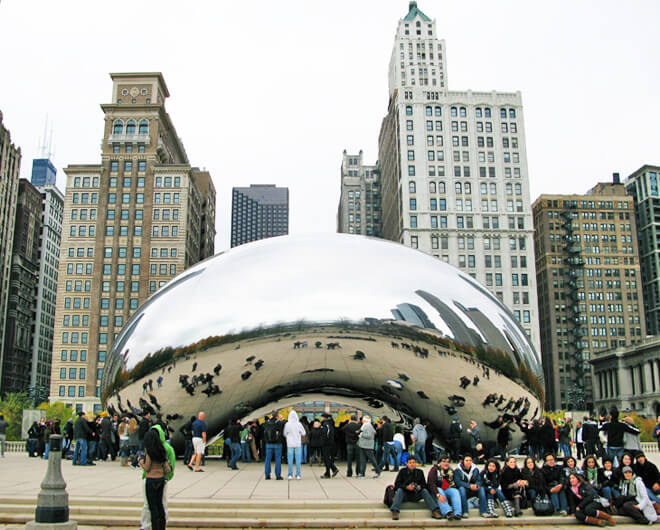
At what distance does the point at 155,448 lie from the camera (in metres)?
7.99

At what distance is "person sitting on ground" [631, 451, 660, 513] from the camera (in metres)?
11.0

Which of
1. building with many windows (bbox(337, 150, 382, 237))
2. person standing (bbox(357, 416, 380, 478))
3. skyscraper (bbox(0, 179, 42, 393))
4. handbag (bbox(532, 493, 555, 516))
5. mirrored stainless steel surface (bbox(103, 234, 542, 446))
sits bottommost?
handbag (bbox(532, 493, 555, 516))

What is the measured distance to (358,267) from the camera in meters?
15.1

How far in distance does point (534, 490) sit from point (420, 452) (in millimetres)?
5137

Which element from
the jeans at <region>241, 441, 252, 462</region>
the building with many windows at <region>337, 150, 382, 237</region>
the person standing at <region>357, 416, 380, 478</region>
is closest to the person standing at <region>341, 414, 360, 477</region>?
the person standing at <region>357, 416, 380, 478</region>

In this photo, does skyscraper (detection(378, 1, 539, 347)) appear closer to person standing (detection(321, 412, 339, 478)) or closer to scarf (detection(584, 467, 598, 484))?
person standing (detection(321, 412, 339, 478))

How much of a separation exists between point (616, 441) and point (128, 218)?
92.7 metres

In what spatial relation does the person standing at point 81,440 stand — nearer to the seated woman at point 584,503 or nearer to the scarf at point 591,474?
the seated woman at point 584,503

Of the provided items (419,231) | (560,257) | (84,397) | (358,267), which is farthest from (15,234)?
(358,267)

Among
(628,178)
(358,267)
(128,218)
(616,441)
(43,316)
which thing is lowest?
(616,441)

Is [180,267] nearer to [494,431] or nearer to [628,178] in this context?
[494,431]

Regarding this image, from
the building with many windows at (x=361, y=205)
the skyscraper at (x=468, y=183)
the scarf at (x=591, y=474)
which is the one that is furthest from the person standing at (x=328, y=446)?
the building with many windows at (x=361, y=205)

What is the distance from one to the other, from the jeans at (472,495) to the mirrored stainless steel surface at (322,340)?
13.1 feet

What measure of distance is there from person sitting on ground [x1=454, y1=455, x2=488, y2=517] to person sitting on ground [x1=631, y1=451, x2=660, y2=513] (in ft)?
9.44
